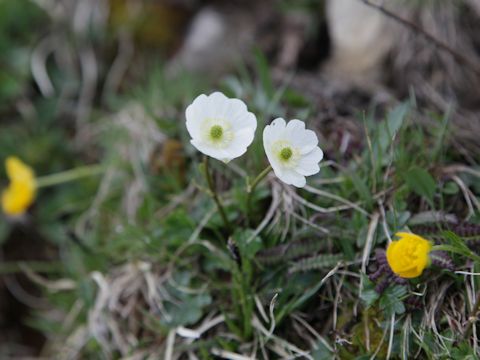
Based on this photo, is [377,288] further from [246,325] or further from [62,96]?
[62,96]

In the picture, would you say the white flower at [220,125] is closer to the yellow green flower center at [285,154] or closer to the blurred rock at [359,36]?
the yellow green flower center at [285,154]

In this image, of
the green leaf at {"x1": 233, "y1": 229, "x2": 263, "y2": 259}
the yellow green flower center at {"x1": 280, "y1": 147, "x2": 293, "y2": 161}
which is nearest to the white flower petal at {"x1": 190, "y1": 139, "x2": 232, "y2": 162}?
the yellow green flower center at {"x1": 280, "y1": 147, "x2": 293, "y2": 161}

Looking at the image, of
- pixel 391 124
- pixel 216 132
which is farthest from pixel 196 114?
pixel 391 124

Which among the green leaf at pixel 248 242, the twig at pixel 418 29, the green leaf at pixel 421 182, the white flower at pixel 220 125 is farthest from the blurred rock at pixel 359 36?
the white flower at pixel 220 125

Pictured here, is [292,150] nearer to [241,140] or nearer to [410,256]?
[241,140]

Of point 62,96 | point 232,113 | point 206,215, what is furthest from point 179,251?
point 62,96
